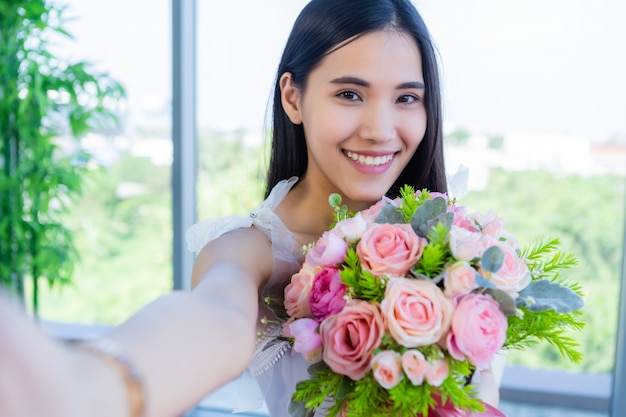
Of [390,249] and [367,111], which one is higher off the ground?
[367,111]

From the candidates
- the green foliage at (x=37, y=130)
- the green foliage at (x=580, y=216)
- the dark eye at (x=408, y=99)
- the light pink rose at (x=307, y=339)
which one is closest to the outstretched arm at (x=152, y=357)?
the light pink rose at (x=307, y=339)

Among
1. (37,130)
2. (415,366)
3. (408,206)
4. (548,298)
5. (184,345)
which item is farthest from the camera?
(37,130)

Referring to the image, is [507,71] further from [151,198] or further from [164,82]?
[151,198]

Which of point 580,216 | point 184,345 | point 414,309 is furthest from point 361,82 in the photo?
point 580,216

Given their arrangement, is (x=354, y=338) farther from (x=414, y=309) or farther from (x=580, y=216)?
(x=580, y=216)

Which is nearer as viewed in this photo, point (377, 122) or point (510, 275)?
point (510, 275)

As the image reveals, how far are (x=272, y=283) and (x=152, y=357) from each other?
2.24ft

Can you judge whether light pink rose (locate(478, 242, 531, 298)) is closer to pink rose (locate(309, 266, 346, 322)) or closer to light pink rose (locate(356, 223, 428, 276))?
light pink rose (locate(356, 223, 428, 276))

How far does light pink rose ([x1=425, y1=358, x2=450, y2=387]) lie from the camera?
0.92 metres

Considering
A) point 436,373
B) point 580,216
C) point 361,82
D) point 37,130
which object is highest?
point 361,82

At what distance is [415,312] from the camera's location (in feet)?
3.05

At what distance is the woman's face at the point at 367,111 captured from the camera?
1.26 metres

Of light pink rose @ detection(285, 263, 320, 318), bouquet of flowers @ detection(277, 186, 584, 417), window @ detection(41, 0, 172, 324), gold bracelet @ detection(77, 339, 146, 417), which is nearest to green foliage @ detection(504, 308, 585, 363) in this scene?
bouquet of flowers @ detection(277, 186, 584, 417)

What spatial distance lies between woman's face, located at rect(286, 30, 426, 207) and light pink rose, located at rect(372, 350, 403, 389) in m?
0.47
